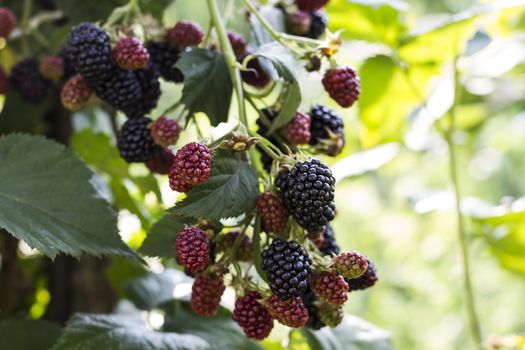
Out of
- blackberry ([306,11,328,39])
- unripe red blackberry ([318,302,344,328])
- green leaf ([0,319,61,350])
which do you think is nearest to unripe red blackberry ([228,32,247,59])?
blackberry ([306,11,328,39])

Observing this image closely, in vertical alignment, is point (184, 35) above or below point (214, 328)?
above

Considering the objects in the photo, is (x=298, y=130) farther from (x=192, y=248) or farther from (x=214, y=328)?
(x=214, y=328)

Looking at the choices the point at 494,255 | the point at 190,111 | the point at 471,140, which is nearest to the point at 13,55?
the point at 190,111

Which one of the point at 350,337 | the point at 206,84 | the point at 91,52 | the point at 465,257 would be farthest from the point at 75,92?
the point at 465,257

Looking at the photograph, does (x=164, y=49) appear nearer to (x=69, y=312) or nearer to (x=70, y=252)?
(x=70, y=252)

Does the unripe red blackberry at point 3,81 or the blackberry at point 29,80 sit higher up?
the blackberry at point 29,80

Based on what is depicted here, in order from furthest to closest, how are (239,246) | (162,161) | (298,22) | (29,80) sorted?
(29,80)
(298,22)
(162,161)
(239,246)

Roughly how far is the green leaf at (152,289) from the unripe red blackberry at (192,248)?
0.45m

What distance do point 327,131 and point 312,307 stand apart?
0.22 meters

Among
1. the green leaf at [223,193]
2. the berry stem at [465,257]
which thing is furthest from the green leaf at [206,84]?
the berry stem at [465,257]

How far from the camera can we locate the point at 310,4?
42.1 inches

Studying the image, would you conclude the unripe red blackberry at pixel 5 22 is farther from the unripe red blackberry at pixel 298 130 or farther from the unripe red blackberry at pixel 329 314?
the unripe red blackberry at pixel 329 314

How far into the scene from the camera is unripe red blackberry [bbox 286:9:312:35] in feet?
3.42

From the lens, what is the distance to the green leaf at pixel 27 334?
1.11 metres
